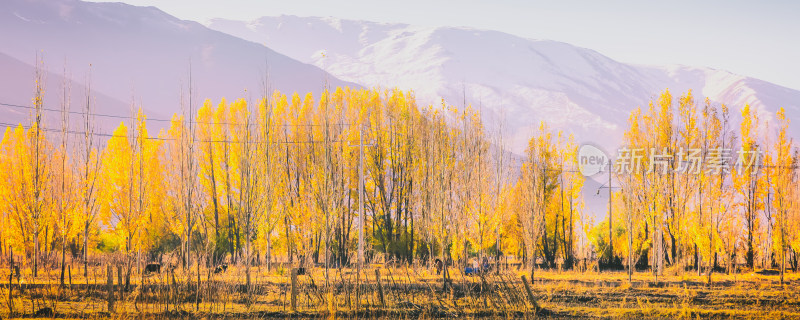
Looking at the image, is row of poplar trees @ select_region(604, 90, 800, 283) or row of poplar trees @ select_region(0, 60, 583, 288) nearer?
row of poplar trees @ select_region(0, 60, 583, 288)

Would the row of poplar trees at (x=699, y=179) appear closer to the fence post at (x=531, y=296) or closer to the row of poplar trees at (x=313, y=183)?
the row of poplar trees at (x=313, y=183)

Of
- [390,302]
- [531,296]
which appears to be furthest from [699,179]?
[390,302]

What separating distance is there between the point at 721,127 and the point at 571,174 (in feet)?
28.2

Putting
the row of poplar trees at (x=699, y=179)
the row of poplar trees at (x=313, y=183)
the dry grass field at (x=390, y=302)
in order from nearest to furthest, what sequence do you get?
the dry grass field at (x=390, y=302), the row of poplar trees at (x=313, y=183), the row of poplar trees at (x=699, y=179)

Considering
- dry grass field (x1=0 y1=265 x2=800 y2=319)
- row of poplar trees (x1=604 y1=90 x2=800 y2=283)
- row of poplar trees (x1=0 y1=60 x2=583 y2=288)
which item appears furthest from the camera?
row of poplar trees (x1=604 y1=90 x2=800 y2=283)

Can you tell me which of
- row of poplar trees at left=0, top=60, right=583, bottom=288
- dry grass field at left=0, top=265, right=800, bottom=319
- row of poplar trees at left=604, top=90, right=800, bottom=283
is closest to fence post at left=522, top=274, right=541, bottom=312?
dry grass field at left=0, top=265, right=800, bottom=319

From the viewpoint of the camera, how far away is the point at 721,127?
1415 inches

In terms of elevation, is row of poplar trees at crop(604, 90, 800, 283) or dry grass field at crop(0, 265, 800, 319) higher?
row of poplar trees at crop(604, 90, 800, 283)

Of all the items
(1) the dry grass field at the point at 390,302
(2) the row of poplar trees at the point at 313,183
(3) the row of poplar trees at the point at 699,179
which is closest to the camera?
(1) the dry grass field at the point at 390,302

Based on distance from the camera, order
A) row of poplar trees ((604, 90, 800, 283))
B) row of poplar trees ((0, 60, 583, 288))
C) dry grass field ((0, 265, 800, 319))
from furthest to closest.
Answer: row of poplar trees ((604, 90, 800, 283))
row of poplar trees ((0, 60, 583, 288))
dry grass field ((0, 265, 800, 319))

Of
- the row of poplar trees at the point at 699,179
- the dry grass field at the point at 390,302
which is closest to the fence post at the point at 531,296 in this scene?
the dry grass field at the point at 390,302

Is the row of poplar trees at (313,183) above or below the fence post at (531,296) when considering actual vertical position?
above

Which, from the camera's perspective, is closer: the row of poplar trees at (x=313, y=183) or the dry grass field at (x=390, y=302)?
the dry grass field at (x=390, y=302)

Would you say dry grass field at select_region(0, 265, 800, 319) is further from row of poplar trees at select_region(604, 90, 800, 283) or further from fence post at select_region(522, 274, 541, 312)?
row of poplar trees at select_region(604, 90, 800, 283)
